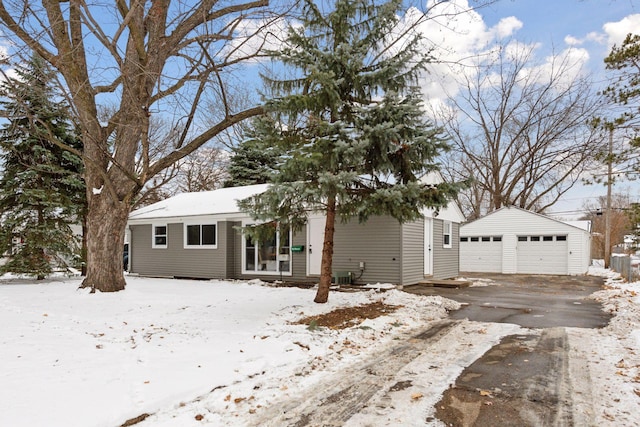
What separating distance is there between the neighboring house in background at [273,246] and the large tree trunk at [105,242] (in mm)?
4459

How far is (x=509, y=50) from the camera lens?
81.5ft

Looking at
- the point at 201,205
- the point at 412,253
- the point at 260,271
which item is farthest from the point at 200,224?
the point at 412,253

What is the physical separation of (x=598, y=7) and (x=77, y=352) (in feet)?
28.6

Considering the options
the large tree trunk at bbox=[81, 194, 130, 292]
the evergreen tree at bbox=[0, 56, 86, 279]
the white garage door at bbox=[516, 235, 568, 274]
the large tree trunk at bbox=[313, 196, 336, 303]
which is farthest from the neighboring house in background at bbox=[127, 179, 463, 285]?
the white garage door at bbox=[516, 235, 568, 274]

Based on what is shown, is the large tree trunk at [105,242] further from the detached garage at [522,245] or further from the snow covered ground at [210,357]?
the detached garage at [522,245]

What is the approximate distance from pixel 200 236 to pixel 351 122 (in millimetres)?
9606

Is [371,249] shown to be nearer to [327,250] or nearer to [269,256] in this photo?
[269,256]

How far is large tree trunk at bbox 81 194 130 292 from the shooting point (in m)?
9.81

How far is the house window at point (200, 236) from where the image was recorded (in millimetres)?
15227

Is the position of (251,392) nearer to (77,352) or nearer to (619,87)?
(77,352)

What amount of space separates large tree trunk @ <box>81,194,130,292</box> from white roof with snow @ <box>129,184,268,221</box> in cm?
475

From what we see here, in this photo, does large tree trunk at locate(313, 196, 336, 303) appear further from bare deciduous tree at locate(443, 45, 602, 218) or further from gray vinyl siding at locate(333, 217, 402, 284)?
bare deciduous tree at locate(443, 45, 602, 218)

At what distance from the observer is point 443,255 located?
50.5ft

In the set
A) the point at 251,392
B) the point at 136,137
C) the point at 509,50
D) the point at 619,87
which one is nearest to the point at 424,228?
the point at 619,87
